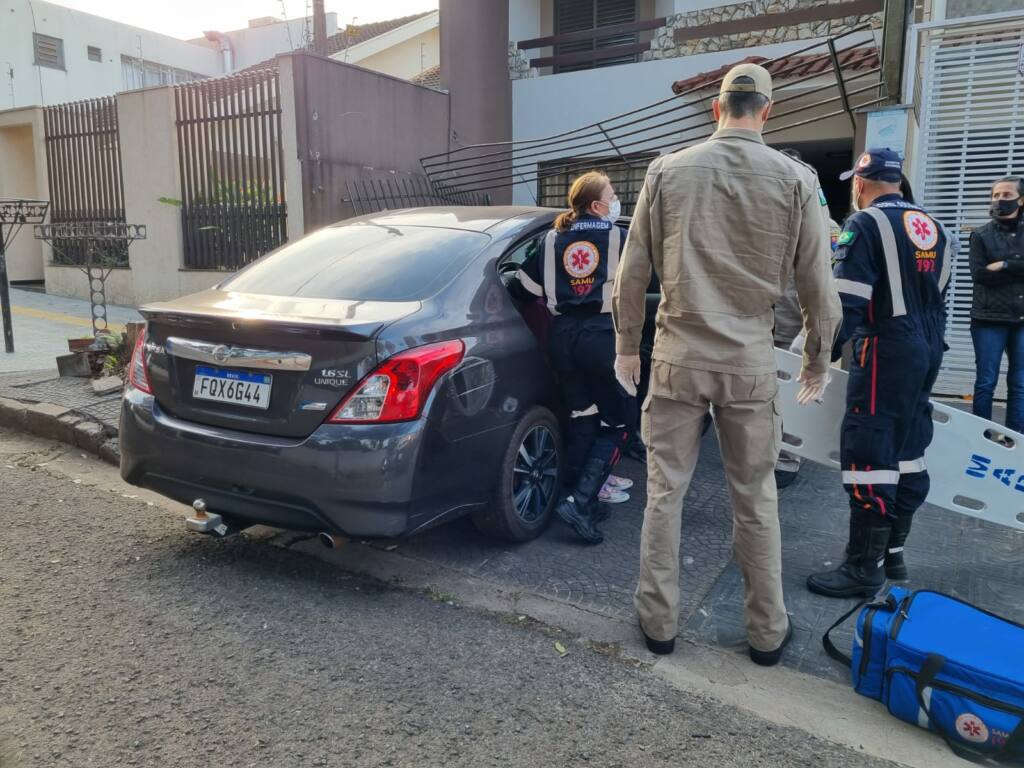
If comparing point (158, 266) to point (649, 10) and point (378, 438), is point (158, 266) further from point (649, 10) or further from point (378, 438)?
point (378, 438)

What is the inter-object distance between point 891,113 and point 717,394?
166 inches

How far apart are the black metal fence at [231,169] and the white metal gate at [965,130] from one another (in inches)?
266

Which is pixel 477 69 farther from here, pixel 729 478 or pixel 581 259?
pixel 729 478

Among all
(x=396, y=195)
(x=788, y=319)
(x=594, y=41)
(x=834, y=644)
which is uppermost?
(x=594, y=41)

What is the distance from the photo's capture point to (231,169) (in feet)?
34.0

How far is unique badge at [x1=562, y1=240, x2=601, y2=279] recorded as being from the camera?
3.84 meters

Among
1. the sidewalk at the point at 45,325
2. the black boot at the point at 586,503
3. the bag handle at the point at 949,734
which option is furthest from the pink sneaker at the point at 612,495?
the sidewalk at the point at 45,325

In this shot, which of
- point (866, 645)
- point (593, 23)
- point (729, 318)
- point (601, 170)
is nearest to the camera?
point (866, 645)

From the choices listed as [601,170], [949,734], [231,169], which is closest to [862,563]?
[949,734]

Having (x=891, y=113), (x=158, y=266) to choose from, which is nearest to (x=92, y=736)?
(x=891, y=113)

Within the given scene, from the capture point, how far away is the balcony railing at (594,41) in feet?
37.5

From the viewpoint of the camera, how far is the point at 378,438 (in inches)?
124

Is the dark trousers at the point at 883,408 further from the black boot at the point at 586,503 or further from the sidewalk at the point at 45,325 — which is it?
the sidewalk at the point at 45,325

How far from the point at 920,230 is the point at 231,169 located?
29.4 ft
